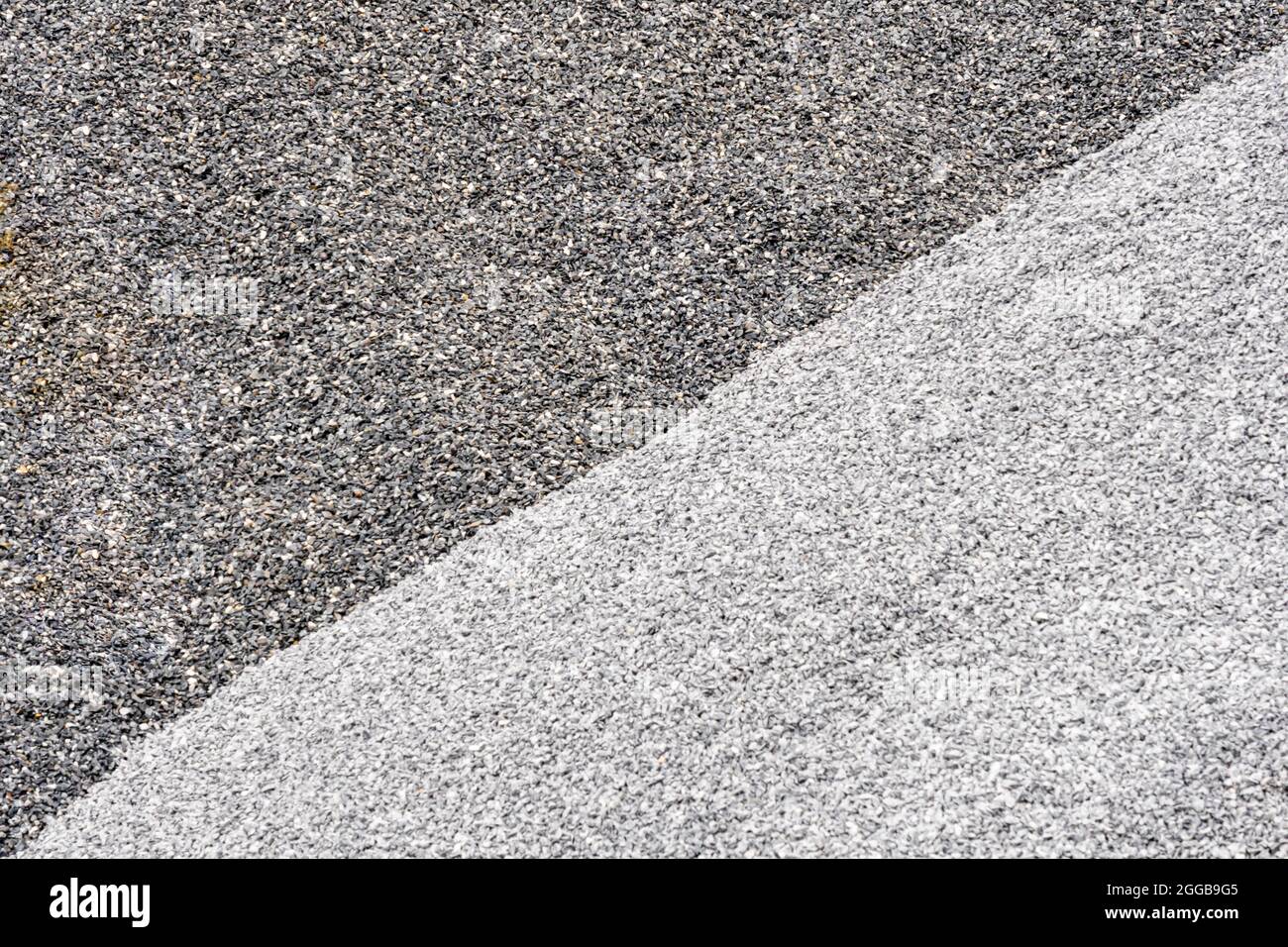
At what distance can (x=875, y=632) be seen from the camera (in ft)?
10.6

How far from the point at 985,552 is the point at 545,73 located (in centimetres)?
278

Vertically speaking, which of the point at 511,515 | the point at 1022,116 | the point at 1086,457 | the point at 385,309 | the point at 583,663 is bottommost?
the point at 583,663

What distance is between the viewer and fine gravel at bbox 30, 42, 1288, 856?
9.82ft

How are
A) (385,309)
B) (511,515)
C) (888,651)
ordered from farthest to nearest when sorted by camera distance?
(385,309)
(511,515)
(888,651)

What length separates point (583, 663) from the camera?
3320 mm

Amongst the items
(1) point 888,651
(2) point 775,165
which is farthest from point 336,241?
(1) point 888,651

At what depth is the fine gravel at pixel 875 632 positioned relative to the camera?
2992mm

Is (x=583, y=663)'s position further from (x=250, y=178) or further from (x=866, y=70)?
(x=866, y=70)
